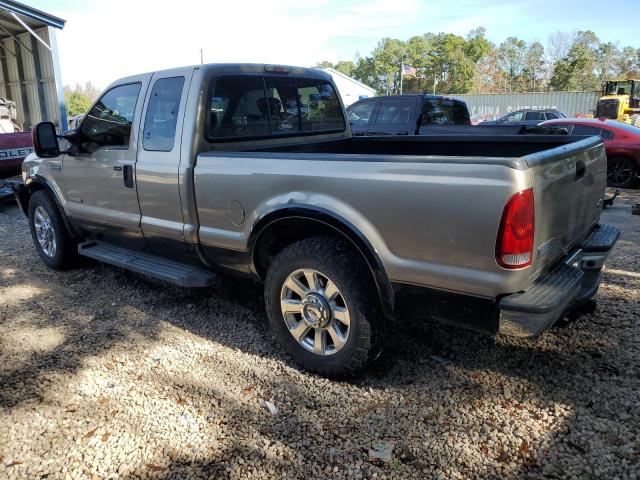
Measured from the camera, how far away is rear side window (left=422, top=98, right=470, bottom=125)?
31.3ft

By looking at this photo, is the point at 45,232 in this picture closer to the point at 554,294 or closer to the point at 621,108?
the point at 554,294

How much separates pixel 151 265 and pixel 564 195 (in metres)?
3.05

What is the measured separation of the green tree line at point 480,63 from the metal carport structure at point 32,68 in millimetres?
65181

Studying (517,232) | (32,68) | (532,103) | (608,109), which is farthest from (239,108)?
(532,103)

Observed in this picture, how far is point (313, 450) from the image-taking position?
2.53 m

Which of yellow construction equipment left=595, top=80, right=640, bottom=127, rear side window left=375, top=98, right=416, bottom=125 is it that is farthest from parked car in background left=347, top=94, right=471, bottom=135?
yellow construction equipment left=595, top=80, right=640, bottom=127

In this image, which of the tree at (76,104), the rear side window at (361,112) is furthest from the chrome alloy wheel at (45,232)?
the tree at (76,104)

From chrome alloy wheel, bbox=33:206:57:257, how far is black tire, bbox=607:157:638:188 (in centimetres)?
1002

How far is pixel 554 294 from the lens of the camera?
2488 millimetres

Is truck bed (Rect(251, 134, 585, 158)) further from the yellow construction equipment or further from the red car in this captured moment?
the yellow construction equipment

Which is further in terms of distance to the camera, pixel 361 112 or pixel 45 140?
pixel 361 112

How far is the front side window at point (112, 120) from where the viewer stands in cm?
412

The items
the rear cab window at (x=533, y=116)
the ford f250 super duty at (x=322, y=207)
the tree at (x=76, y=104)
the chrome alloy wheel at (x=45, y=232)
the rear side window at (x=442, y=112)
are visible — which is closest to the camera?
the ford f250 super duty at (x=322, y=207)

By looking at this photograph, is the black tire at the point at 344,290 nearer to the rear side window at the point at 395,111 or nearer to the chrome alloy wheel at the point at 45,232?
the chrome alloy wheel at the point at 45,232
